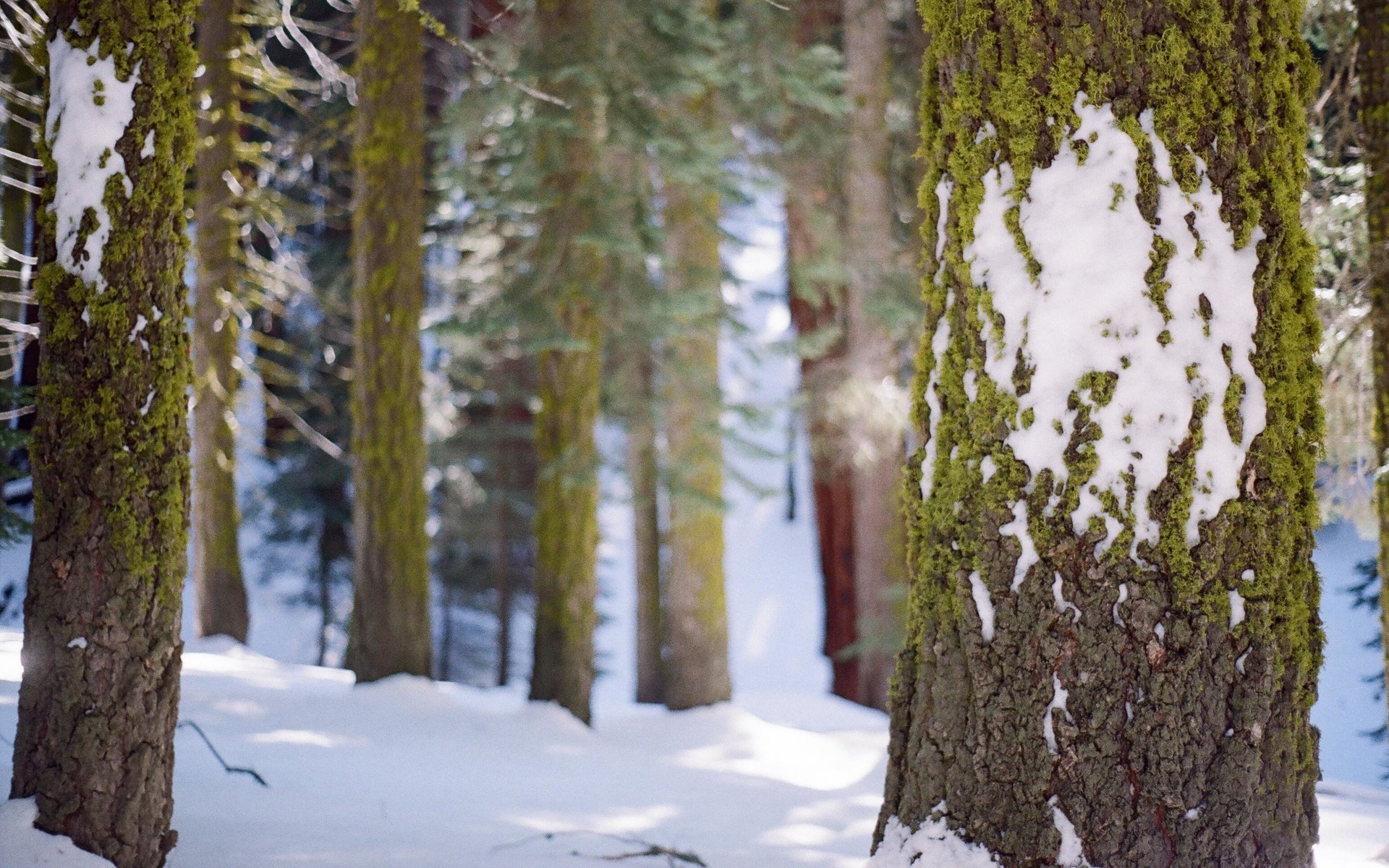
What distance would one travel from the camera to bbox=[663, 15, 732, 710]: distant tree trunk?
1019 centimetres

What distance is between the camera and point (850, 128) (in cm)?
1085

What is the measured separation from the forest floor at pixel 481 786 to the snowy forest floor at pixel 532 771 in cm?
2

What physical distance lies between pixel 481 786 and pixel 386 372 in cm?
363

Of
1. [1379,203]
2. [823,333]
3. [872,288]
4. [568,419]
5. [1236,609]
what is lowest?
[1236,609]

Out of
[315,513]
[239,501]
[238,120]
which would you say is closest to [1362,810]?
[238,120]

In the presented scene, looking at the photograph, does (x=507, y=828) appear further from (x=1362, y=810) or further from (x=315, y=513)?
(x=315, y=513)

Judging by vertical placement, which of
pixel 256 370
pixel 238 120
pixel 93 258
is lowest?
pixel 93 258

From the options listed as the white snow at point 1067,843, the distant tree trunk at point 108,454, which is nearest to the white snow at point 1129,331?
the white snow at point 1067,843

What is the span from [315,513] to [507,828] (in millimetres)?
12656

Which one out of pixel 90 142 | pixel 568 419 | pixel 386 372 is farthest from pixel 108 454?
pixel 568 419

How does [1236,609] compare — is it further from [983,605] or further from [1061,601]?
[983,605]

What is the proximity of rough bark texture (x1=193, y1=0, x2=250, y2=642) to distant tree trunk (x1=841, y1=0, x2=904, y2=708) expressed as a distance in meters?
6.16

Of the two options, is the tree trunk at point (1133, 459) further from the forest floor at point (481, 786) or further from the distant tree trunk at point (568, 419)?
the distant tree trunk at point (568, 419)

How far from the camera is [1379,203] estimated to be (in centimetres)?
525
